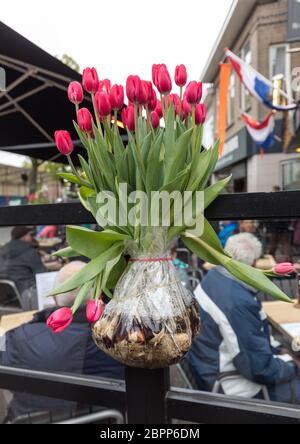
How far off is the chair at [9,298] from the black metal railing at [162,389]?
61.3 inches

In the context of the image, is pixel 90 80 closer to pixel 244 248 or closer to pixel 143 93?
pixel 143 93

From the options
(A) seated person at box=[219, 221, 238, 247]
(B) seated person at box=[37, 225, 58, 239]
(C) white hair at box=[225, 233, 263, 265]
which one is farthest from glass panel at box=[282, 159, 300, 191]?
(C) white hair at box=[225, 233, 263, 265]

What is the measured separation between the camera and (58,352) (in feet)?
5.47

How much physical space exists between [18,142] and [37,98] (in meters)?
1.18

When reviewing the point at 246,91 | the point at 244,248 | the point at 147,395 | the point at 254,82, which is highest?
the point at 246,91

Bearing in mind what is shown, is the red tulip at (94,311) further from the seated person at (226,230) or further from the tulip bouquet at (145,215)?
the seated person at (226,230)

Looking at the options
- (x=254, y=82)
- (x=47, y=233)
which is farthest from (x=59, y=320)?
(x=254, y=82)

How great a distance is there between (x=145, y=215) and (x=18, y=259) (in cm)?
330

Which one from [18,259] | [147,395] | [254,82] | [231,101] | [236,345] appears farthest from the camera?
[231,101]

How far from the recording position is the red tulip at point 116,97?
73 centimetres

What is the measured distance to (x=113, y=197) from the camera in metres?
0.74

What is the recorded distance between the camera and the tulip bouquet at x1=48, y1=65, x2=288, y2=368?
705mm

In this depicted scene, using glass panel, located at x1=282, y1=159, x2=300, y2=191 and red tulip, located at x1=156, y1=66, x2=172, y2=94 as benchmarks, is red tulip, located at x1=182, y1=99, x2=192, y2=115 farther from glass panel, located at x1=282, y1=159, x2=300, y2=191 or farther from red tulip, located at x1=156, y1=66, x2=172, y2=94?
glass panel, located at x1=282, y1=159, x2=300, y2=191

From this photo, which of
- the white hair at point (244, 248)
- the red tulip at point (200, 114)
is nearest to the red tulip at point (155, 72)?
the red tulip at point (200, 114)
